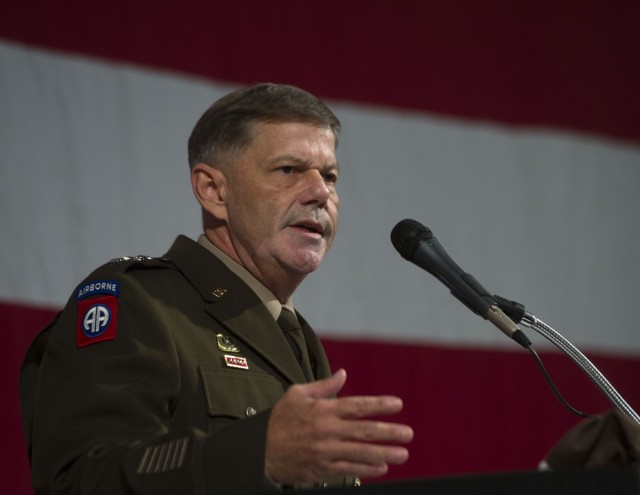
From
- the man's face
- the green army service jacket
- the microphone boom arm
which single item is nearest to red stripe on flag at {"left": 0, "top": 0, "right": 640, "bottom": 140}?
the man's face

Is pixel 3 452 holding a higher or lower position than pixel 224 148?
lower

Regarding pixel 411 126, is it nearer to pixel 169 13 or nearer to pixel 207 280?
pixel 169 13

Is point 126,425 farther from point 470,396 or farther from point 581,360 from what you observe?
point 470,396

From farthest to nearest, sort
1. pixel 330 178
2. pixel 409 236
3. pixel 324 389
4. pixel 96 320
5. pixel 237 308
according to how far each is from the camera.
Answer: pixel 330 178 < pixel 237 308 < pixel 409 236 < pixel 96 320 < pixel 324 389

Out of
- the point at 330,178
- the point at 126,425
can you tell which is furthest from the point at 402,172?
the point at 126,425

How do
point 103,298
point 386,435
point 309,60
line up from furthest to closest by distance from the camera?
point 309,60, point 103,298, point 386,435

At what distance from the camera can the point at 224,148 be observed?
6.88 ft

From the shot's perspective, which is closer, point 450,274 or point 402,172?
point 450,274

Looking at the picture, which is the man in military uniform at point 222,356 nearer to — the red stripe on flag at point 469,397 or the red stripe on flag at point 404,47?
the red stripe on flag at point 404,47

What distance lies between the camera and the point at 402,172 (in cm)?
338

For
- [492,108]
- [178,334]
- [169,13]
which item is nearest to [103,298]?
[178,334]

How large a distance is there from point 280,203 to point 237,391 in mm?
446

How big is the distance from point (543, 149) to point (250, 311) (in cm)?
203

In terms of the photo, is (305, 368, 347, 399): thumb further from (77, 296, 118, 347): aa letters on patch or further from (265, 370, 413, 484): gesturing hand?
(77, 296, 118, 347): aa letters on patch
